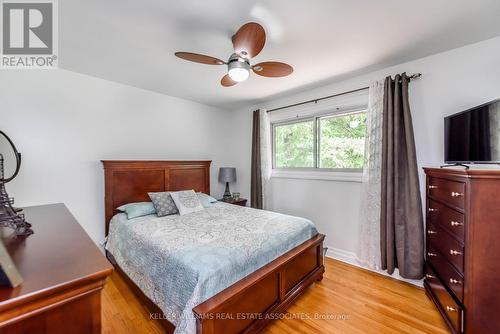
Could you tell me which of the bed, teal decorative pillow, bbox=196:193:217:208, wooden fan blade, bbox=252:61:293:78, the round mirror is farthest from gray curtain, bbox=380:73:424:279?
the round mirror

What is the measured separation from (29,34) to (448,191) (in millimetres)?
3713

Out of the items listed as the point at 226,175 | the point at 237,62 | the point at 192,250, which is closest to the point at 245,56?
the point at 237,62

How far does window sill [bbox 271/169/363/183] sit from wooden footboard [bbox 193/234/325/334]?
96cm

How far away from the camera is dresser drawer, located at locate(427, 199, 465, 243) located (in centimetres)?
154

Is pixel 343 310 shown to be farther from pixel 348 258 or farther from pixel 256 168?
pixel 256 168

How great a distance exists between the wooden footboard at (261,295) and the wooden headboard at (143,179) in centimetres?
212

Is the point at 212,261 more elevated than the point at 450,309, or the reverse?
the point at 212,261

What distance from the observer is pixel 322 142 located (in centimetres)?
324

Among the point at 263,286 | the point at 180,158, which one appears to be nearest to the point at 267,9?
the point at 263,286

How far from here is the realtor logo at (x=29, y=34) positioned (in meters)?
1.56

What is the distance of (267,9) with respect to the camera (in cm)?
154

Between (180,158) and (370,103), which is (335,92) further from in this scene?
(180,158)

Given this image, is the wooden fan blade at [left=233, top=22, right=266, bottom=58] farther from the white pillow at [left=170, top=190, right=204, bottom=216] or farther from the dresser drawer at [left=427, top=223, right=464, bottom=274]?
the dresser drawer at [left=427, top=223, right=464, bottom=274]

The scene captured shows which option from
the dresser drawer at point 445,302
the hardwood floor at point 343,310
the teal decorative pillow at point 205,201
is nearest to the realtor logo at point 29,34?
the teal decorative pillow at point 205,201
